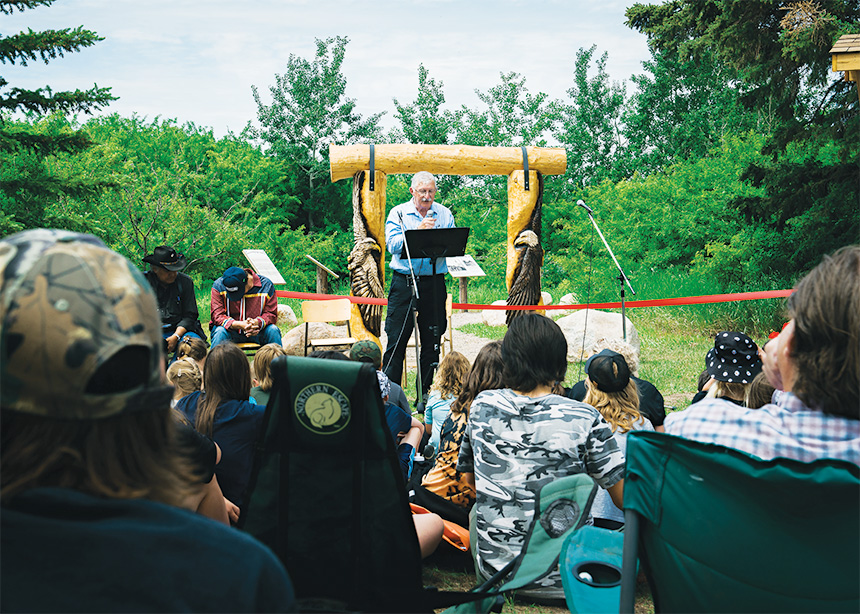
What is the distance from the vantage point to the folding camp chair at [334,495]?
5.81ft

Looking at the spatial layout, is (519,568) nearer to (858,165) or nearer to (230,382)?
(230,382)

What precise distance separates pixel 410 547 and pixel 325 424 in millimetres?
384

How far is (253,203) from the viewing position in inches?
837

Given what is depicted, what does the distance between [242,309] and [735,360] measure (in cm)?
452

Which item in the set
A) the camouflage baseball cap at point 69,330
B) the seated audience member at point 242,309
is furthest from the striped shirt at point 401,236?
the camouflage baseball cap at point 69,330

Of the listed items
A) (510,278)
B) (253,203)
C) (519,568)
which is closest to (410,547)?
(519,568)

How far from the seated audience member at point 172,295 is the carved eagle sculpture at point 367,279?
6.18 ft

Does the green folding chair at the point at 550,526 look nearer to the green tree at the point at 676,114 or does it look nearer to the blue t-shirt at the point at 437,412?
the blue t-shirt at the point at 437,412

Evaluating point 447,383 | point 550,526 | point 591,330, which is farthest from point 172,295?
point 591,330

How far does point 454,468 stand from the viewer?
9.77ft

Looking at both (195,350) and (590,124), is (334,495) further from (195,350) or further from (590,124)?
(590,124)

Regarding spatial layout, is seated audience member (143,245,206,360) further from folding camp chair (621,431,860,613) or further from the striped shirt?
folding camp chair (621,431,860,613)

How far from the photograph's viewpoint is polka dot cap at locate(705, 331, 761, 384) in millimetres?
3178

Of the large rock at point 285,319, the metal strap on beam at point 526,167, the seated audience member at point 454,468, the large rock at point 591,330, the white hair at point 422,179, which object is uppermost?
the metal strap on beam at point 526,167
